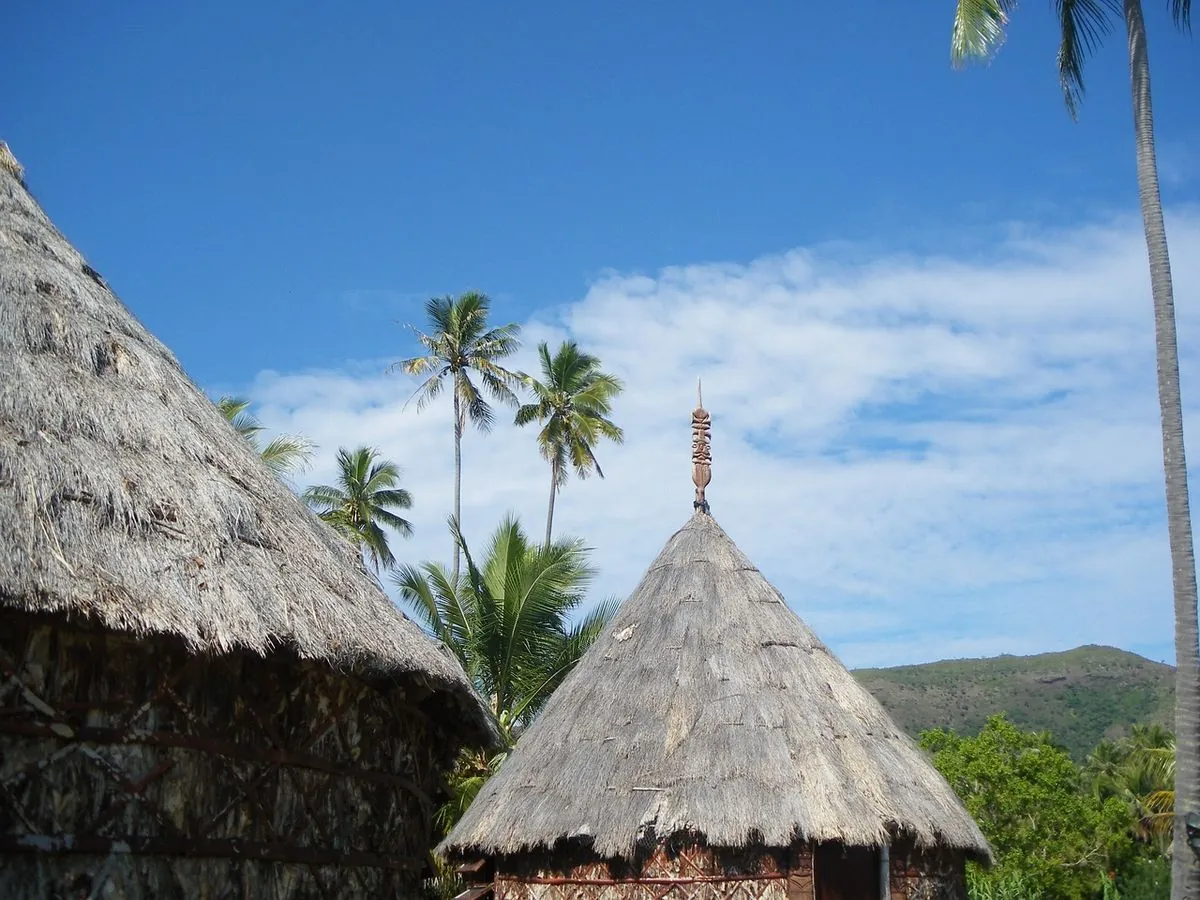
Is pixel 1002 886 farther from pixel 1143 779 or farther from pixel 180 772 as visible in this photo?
pixel 180 772

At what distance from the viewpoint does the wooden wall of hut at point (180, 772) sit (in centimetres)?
661

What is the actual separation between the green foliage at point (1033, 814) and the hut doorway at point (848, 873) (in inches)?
635

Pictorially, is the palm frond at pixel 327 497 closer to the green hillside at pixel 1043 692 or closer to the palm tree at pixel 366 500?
the palm tree at pixel 366 500

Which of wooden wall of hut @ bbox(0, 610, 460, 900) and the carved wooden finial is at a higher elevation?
the carved wooden finial

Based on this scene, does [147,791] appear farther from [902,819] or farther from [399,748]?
[902,819]

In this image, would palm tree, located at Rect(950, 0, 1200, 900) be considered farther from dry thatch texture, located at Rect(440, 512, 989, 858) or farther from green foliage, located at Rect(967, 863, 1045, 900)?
green foliage, located at Rect(967, 863, 1045, 900)

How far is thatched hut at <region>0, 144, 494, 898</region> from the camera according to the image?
21.7 ft

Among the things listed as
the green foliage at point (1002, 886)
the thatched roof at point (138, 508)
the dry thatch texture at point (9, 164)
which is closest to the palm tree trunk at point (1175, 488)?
the thatched roof at point (138, 508)

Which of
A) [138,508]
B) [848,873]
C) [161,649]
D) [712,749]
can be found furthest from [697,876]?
[138,508]

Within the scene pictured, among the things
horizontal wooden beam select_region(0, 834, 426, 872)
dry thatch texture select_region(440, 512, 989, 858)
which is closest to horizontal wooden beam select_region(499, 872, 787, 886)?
dry thatch texture select_region(440, 512, 989, 858)

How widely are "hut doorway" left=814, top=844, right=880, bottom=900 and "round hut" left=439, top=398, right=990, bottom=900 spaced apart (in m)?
0.02

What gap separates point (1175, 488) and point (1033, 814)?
63.0 feet

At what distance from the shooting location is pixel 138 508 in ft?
23.5

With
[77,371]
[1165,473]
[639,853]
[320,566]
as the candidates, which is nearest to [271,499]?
[320,566]
